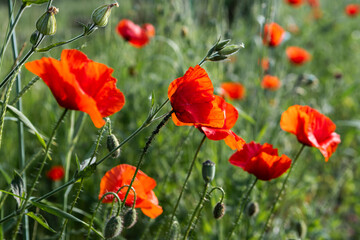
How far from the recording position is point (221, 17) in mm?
2309

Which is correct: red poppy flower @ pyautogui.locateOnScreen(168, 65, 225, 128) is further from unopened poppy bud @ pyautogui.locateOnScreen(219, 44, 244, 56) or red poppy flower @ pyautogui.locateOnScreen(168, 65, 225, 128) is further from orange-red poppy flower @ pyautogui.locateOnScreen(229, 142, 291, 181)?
orange-red poppy flower @ pyautogui.locateOnScreen(229, 142, 291, 181)

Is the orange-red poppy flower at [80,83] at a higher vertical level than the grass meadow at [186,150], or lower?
higher

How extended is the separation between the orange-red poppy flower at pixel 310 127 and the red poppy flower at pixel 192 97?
1.57 ft

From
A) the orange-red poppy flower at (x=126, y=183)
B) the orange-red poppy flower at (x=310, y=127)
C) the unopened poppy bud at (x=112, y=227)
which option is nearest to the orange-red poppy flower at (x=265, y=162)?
the orange-red poppy flower at (x=310, y=127)

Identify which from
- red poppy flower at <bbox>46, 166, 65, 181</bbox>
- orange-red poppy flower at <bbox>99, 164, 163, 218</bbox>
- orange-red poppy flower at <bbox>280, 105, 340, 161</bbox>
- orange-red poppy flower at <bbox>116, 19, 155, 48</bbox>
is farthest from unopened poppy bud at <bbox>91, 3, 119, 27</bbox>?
orange-red poppy flower at <bbox>116, 19, 155, 48</bbox>

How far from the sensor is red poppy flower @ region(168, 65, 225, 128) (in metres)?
0.92

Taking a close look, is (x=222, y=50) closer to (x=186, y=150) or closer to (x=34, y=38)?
(x=34, y=38)

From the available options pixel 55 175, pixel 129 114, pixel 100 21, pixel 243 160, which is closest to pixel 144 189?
pixel 243 160

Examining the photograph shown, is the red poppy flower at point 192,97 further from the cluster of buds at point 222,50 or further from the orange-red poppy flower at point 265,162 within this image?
the orange-red poppy flower at point 265,162

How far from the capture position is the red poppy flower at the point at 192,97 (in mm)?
920

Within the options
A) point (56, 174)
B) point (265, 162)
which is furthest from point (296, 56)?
point (265, 162)

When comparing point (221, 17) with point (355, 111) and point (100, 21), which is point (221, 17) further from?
point (355, 111)

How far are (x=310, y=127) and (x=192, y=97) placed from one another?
60cm

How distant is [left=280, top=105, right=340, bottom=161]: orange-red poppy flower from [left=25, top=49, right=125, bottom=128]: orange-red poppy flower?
651 mm
